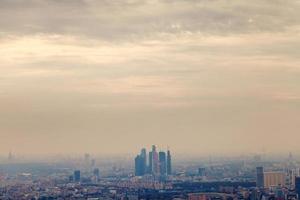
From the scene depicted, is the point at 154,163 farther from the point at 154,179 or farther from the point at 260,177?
the point at 260,177

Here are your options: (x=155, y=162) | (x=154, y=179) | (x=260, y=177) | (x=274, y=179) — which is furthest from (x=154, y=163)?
(x=274, y=179)

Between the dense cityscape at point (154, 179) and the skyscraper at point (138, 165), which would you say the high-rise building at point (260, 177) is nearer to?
the dense cityscape at point (154, 179)

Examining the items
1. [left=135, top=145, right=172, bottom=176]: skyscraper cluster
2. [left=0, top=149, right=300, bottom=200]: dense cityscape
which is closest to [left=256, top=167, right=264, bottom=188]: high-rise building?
[left=0, top=149, right=300, bottom=200]: dense cityscape

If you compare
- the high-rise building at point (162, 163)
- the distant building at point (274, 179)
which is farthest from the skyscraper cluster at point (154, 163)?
the distant building at point (274, 179)

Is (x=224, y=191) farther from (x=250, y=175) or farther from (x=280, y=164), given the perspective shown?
(x=280, y=164)

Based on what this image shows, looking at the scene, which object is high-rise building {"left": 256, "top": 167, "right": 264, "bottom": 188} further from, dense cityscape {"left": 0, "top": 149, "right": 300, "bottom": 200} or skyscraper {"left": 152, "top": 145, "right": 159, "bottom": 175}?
skyscraper {"left": 152, "top": 145, "right": 159, "bottom": 175}

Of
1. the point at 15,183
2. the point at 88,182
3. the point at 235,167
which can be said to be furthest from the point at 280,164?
the point at 15,183
